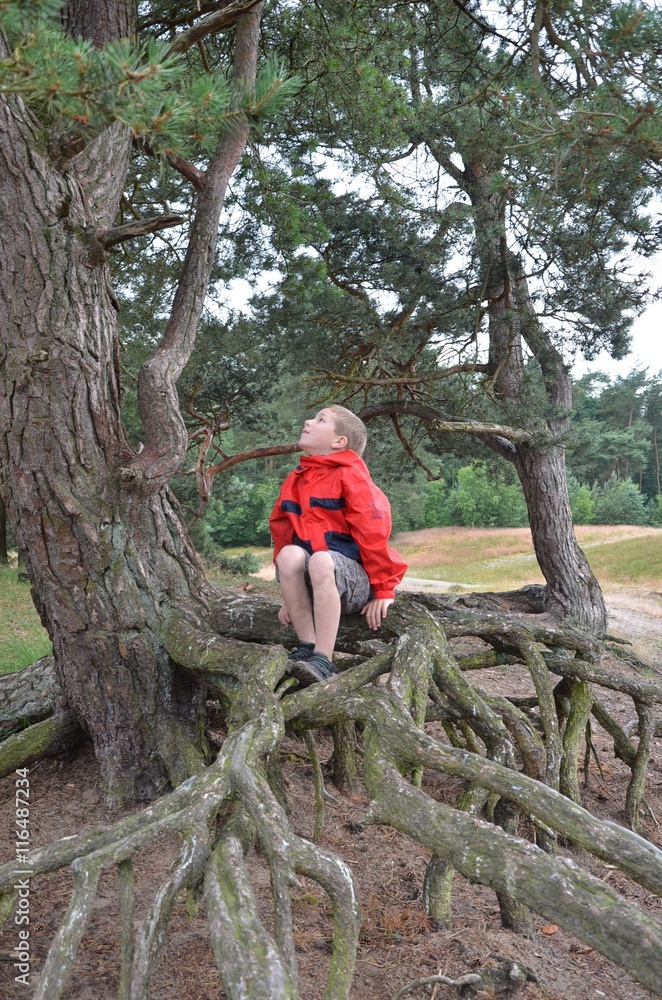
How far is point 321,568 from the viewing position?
2990mm

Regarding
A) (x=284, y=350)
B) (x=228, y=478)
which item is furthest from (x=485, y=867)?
(x=228, y=478)

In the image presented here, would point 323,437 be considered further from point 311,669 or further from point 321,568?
point 311,669

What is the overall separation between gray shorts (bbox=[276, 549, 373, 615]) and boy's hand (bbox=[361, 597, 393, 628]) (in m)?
0.04

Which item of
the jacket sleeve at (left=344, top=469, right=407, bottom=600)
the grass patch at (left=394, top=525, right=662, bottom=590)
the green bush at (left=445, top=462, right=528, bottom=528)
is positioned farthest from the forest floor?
the green bush at (left=445, top=462, right=528, bottom=528)

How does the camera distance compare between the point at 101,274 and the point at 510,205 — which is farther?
the point at 510,205

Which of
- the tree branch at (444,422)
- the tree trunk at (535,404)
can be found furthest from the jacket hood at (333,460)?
the tree trunk at (535,404)

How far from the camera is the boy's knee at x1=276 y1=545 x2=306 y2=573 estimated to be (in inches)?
122

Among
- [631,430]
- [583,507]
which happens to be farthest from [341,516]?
[631,430]

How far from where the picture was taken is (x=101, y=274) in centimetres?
326

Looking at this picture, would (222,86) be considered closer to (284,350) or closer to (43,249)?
(43,249)

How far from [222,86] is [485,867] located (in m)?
2.17

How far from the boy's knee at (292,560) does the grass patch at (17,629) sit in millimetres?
3056

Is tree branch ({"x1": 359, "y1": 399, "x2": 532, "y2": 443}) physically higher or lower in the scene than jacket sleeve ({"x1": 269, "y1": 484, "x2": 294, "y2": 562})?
higher

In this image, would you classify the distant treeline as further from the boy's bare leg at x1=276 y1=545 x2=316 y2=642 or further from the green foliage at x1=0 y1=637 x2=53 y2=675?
the boy's bare leg at x1=276 y1=545 x2=316 y2=642
